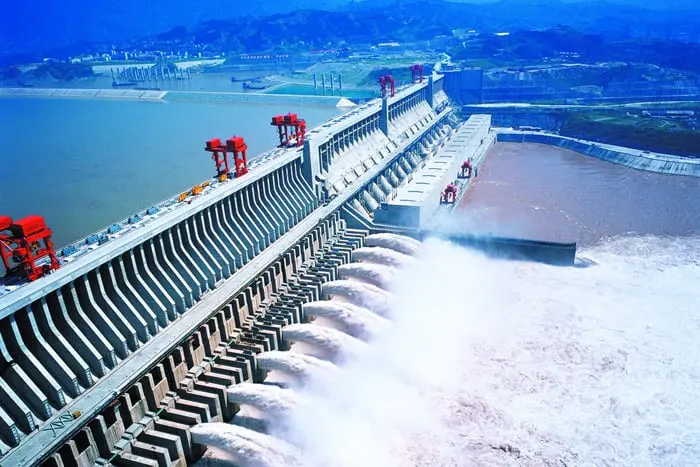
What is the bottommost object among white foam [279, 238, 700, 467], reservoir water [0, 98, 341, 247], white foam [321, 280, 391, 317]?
white foam [279, 238, 700, 467]

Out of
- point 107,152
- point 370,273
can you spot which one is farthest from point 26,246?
point 107,152

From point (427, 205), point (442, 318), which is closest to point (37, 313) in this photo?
point (442, 318)

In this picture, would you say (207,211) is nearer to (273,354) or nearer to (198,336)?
(198,336)

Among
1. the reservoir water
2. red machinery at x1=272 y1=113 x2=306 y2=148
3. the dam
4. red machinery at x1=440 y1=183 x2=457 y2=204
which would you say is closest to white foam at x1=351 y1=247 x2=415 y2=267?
the dam

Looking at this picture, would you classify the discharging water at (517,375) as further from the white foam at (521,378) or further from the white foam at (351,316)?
the white foam at (351,316)

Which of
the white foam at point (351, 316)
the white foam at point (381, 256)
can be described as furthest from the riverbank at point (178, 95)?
the white foam at point (351, 316)

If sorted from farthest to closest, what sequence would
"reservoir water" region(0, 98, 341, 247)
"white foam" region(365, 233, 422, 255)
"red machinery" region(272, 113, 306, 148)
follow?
"reservoir water" region(0, 98, 341, 247)
"red machinery" region(272, 113, 306, 148)
"white foam" region(365, 233, 422, 255)

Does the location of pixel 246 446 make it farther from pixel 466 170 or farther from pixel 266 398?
pixel 466 170

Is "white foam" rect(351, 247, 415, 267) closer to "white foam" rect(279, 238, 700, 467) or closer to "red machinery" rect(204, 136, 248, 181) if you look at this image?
"white foam" rect(279, 238, 700, 467)
